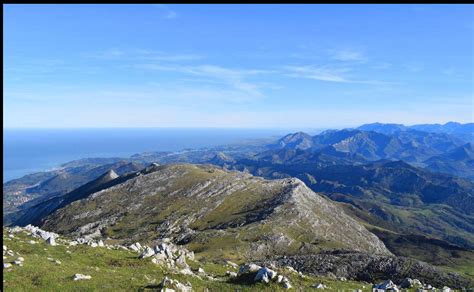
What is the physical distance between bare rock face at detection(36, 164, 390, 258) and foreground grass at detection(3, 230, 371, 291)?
75119 mm

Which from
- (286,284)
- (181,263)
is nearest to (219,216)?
(181,263)

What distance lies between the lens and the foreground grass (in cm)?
2528

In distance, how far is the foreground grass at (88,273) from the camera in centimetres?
2528

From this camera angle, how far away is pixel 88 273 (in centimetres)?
2917

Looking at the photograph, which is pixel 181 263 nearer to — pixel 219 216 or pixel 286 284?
pixel 286 284

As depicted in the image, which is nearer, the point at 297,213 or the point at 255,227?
the point at 255,227

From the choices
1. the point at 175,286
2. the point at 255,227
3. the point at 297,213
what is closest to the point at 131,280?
the point at 175,286

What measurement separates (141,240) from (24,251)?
334 feet

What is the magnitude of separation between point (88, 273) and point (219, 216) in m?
129

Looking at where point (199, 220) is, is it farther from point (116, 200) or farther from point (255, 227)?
point (116, 200)

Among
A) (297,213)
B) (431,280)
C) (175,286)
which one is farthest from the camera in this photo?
(297,213)

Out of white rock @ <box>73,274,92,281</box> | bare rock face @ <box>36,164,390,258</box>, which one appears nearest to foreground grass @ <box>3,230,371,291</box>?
white rock @ <box>73,274,92,281</box>

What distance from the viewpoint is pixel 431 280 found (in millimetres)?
75125

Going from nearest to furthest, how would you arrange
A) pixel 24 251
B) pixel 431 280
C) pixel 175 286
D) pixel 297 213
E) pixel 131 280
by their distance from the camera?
1. pixel 175 286
2. pixel 131 280
3. pixel 24 251
4. pixel 431 280
5. pixel 297 213
